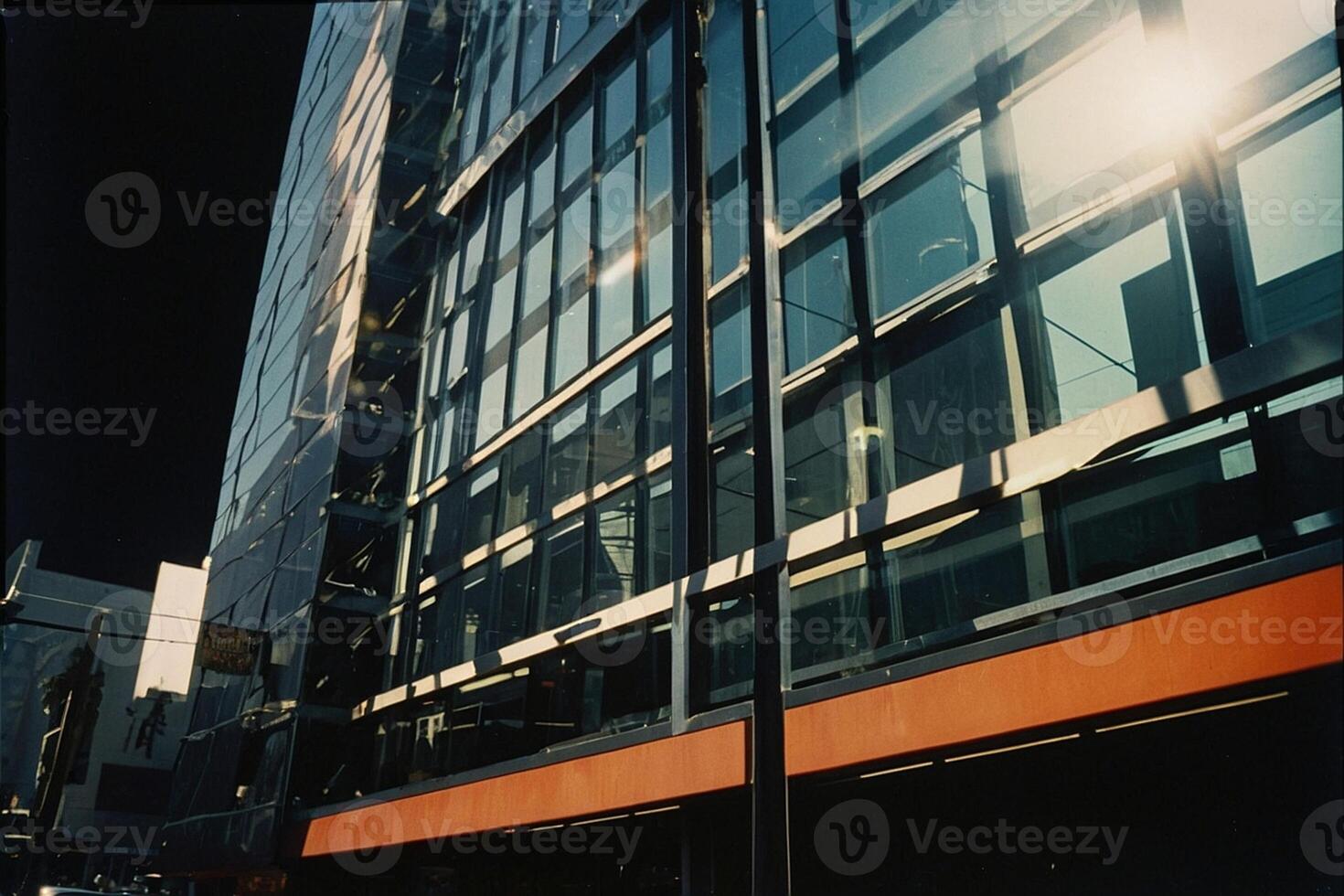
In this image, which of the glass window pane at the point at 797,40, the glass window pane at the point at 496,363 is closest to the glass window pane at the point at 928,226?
the glass window pane at the point at 797,40

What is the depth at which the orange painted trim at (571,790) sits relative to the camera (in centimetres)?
1001

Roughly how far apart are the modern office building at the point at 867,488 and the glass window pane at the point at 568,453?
12 cm

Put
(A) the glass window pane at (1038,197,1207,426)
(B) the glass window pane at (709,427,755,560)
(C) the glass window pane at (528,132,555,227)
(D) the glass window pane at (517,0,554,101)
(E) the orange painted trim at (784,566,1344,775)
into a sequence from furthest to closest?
1. (D) the glass window pane at (517,0,554,101)
2. (C) the glass window pane at (528,132,555,227)
3. (B) the glass window pane at (709,427,755,560)
4. (A) the glass window pane at (1038,197,1207,426)
5. (E) the orange painted trim at (784,566,1344,775)

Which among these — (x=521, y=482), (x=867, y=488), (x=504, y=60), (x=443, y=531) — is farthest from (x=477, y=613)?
(x=504, y=60)

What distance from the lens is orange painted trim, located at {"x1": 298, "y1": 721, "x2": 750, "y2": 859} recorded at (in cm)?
1001

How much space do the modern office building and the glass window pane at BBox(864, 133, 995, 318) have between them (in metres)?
0.04

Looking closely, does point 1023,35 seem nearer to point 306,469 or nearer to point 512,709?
point 512,709

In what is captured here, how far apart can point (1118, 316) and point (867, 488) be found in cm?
290

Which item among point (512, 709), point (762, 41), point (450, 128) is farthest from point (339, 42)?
point (512, 709)

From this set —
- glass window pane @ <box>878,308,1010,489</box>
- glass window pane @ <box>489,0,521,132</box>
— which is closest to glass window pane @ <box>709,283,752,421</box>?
glass window pane @ <box>878,308,1010,489</box>

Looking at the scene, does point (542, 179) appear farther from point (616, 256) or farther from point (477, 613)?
point (477, 613)

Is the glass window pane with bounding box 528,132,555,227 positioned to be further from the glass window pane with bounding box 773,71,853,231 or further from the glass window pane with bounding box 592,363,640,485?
the glass window pane with bounding box 773,71,853,231

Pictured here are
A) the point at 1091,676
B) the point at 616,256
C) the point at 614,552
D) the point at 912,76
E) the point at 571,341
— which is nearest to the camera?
the point at 1091,676

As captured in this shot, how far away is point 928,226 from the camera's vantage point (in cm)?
1011
